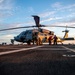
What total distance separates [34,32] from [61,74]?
43.1 metres

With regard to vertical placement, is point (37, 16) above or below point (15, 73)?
above

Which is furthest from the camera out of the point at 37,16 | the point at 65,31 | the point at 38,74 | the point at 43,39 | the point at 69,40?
the point at 65,31

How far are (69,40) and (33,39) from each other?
32.2 meters

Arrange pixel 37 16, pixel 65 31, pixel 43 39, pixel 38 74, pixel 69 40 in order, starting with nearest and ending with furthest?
pixel 38 74, pixel 43 39, pixel 37 16, pixel 69 40, pixel 65 31

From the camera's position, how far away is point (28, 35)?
1800 inches

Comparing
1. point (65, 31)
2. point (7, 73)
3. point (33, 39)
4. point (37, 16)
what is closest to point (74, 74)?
point (7, 73)

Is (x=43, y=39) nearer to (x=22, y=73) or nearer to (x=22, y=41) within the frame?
(x=22, y=41)

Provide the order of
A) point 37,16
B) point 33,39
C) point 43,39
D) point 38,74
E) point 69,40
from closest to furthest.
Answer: point 38,74 → point 33,39 → point 43,39 → point 37,16 → point 69,40

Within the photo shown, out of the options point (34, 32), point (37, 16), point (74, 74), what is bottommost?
point (74, 74)

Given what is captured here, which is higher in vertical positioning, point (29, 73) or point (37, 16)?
→ point (37, 16)

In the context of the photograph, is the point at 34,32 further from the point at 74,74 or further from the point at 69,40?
the point at 74,74

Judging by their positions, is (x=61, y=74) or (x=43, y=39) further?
(x=43, y=39)

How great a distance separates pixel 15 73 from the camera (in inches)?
132

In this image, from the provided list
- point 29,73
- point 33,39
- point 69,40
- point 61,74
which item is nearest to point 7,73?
point 29,73
